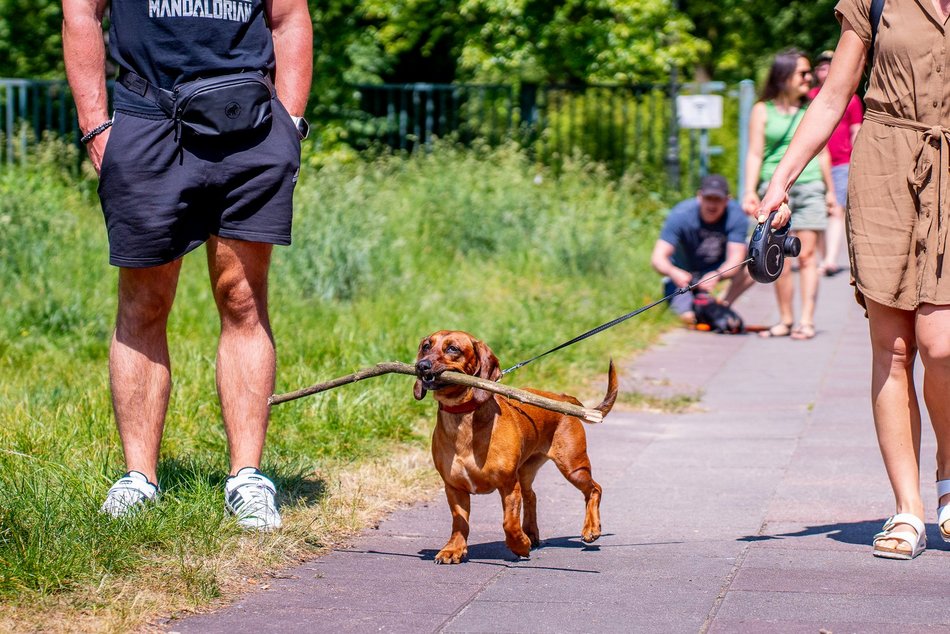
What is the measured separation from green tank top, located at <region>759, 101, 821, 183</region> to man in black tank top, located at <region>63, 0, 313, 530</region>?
5364 millimetres

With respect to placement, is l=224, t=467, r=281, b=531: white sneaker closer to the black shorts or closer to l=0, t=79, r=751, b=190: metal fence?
the black shorts

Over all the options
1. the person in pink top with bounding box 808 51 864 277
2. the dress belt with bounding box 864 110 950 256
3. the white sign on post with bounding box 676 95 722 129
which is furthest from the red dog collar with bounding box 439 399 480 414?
the white sign on post with bounding box 676 95 722 129

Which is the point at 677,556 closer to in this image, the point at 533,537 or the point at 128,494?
the point at 533,537

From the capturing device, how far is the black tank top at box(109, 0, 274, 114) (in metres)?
4.01

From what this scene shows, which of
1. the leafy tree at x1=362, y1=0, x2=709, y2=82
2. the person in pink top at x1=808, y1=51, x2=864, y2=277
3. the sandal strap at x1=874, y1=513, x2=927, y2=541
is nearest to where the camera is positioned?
the sandal strap at x1=874, y1=513, x2=927, y2=541

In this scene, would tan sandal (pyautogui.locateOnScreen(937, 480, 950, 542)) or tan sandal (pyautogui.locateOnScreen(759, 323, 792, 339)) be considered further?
tan sandal (pyautogui.locateOnScreen(759, 323, 792, 339))

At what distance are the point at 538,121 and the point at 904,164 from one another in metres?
12.7

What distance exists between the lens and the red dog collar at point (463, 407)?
387 centimetres

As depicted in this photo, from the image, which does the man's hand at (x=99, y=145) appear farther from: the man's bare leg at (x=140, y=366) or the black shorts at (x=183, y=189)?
the man's bare leg at (x=140, y=366)

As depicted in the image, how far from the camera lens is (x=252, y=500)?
4086mm

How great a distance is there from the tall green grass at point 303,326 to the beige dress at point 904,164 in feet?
6.55

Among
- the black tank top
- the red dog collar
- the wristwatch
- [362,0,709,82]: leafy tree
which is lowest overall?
the red dog collar

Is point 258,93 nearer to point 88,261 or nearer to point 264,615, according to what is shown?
point 264,615

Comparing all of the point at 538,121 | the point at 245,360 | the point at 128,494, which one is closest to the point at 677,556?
the point at 245,360
